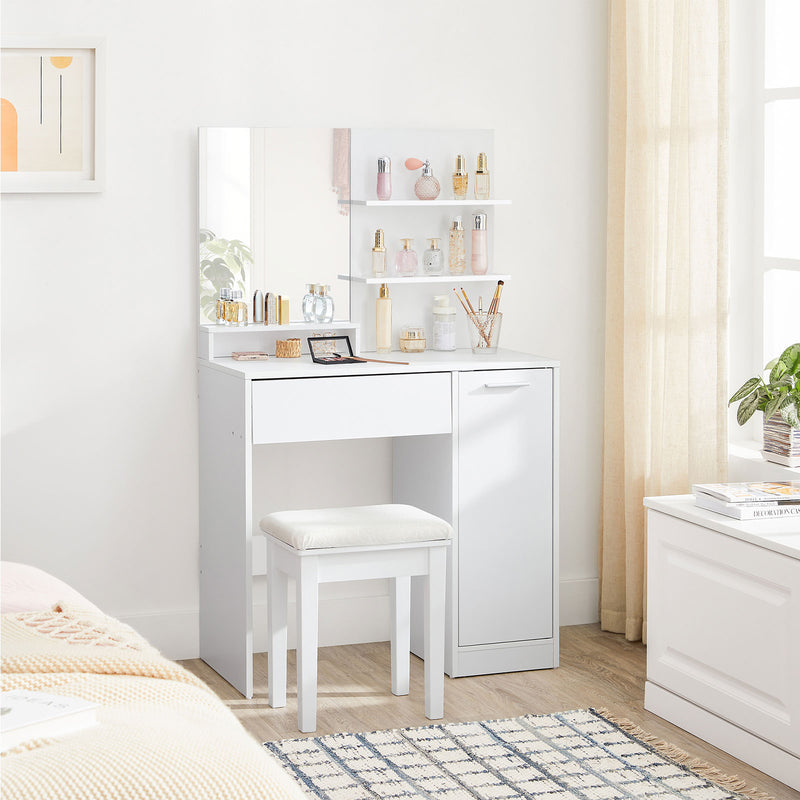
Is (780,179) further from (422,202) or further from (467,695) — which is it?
(467,695)

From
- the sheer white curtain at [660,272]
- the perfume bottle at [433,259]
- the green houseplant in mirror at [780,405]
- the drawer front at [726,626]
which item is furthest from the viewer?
the perfume bottle at [433,259]

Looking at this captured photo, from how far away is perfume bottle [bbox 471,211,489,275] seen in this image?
3.74m

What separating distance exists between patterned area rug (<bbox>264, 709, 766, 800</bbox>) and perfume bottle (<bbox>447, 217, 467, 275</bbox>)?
1372 millimetres

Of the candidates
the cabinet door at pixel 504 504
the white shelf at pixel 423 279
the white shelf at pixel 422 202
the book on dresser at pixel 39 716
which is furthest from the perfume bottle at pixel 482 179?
the book on dresser at pixel 39 716

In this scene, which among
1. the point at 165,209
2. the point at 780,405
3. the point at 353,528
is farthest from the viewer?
the point at 165,209

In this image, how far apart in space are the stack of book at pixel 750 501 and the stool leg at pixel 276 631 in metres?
1.08

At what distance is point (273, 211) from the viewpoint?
3559 mm

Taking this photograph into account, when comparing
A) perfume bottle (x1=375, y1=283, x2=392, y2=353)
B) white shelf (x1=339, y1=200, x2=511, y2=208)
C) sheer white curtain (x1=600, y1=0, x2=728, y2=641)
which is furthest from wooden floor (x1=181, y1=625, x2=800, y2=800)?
white shelf (x1=339, y1=200, x2=511, y2=208)

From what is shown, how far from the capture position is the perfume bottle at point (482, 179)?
373 centimetres

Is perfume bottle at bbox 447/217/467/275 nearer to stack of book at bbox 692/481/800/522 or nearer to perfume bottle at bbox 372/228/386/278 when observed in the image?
perfume bottle at bbox 372/228/386/278

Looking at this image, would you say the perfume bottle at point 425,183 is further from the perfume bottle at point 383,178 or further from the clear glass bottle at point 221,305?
the clear glass bottle at point 221,305

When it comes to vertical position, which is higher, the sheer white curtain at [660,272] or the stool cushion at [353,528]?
the sheer white curtain at [660,272]

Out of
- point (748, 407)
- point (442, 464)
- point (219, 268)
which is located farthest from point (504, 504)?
point (219, 268)

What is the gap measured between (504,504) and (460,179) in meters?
1.00
